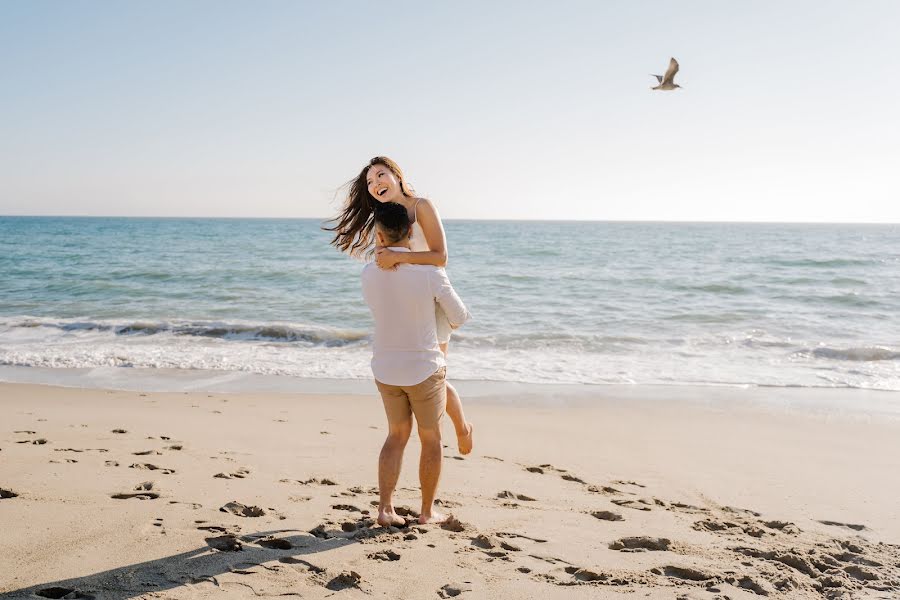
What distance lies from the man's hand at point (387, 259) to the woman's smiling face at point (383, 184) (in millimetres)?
341

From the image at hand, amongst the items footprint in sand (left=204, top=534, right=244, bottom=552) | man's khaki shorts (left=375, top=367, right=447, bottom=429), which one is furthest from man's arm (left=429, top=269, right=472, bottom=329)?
footprint in sand (left=204, top=534, right=244, bottom=552)

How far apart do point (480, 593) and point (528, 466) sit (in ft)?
7.14

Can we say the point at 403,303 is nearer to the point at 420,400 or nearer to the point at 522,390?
the point at 420,400

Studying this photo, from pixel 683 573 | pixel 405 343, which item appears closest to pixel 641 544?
pixel 683 573

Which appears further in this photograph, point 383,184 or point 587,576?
point 383,184

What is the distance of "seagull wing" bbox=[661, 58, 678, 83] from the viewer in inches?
269

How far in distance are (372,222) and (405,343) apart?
0.69 metres

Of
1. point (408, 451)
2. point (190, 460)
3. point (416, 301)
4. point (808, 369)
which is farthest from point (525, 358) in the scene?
point (416, 301)

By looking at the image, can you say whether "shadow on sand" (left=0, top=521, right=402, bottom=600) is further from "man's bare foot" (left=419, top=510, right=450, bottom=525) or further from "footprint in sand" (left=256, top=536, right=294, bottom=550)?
"man's bare foot" (left=419, top=510, right=450, bottom=525)

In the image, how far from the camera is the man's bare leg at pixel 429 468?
3.41 metres

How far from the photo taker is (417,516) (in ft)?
11.9

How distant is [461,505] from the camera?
3.90 metres

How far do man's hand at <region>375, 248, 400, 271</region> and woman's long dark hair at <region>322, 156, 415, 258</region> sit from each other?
0.40 metres

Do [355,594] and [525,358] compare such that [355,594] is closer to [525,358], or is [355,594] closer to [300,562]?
[300,562]
